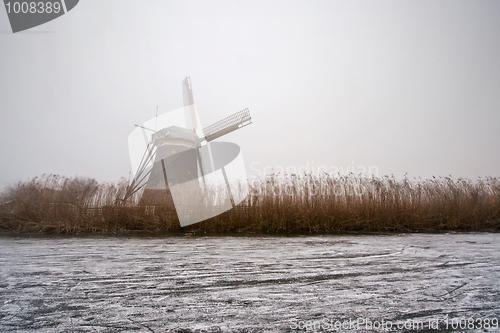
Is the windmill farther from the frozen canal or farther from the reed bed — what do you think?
the frozen canal

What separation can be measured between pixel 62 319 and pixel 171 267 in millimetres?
1445

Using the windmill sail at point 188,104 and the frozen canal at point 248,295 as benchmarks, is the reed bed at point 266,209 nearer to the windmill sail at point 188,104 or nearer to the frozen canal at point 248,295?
the frozen canal at point 248,295

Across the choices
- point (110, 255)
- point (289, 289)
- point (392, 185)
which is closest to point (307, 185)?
point (392, 185)

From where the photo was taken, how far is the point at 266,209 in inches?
331

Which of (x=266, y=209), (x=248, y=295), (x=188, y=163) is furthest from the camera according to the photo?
(x=188, y=163)

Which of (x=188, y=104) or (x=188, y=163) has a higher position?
(x=188, y=104)

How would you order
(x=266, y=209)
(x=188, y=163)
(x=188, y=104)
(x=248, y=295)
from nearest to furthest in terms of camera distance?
(x=248, y=295)
(x=266, y=209)
(x=188, y=163)
(x=188, y=104)

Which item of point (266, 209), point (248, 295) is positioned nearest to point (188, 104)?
point (266, 209)

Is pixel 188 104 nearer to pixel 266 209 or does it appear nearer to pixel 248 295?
pixel 266 209

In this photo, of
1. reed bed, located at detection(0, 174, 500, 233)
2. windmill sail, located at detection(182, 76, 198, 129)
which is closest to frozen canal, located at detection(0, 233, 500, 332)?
reed bed, located at detection(0, 174, 500, 233)

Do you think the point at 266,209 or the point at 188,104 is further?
the point at 188,104

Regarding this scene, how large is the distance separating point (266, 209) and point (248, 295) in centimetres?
644

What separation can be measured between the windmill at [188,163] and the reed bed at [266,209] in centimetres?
36

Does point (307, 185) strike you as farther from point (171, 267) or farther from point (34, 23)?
point (34, 23)
